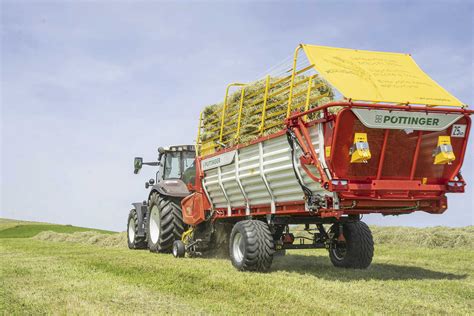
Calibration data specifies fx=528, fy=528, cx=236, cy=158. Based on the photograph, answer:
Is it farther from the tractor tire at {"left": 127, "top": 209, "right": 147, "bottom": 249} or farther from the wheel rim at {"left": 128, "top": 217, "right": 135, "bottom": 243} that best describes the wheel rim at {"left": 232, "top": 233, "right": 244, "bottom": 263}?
the wheel rim at {"left": 128, "top": 217, "right": 135, "bottom": 243}

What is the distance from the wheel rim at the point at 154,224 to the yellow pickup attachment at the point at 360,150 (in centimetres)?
723

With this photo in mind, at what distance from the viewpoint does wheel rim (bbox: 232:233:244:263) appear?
8756mm

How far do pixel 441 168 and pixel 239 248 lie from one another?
3.44 m

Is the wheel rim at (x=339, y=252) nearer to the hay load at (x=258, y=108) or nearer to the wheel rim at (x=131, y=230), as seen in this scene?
the hay load at (x=258, y=108)

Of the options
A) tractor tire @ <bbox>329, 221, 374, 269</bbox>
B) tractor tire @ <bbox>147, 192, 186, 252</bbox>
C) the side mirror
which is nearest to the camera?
tractor tire @ <bbox>329, 221, 374, 269</bbox>

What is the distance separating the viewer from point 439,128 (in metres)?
7.71

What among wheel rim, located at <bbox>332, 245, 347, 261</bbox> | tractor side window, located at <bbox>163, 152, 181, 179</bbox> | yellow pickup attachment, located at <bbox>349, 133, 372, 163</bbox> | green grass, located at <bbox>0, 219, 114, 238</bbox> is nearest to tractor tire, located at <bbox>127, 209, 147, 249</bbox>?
tractor side window, located at <bbox>163, 152, 181, 179</bbox>

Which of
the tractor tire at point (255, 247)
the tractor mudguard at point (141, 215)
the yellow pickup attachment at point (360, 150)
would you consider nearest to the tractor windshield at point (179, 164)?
the tractor mudguard at point (141, 215)

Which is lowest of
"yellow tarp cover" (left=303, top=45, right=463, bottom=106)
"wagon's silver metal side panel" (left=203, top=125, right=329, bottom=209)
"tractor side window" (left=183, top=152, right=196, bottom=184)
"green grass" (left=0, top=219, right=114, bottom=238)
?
"green grass" (left=0, top=219, right=114, bottom=238)

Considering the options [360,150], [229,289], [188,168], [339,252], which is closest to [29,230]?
[188,168]

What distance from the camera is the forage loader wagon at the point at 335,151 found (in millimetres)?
7262

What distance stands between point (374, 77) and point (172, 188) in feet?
21.4

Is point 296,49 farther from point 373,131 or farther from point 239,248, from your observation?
point 239,248

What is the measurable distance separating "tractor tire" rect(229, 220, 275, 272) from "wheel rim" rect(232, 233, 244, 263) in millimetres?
28
